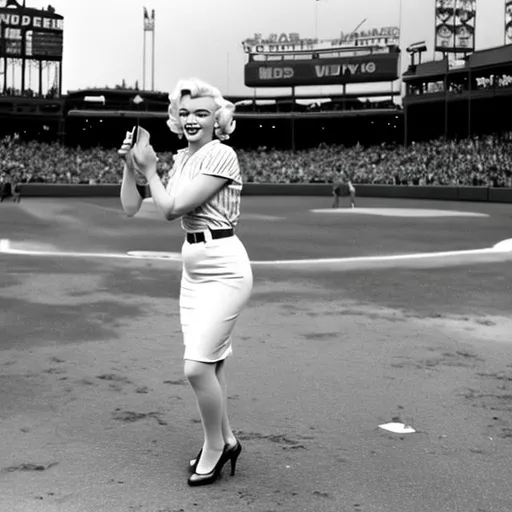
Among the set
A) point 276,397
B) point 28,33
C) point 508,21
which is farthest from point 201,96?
point 28,33

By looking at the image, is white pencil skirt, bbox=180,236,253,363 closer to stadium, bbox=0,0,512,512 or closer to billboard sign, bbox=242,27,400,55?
stadium, bbox=0,0,512,512

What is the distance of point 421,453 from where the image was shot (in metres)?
4.90

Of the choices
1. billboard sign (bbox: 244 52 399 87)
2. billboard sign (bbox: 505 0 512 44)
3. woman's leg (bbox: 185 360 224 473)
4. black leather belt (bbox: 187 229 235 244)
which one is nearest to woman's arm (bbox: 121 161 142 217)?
black leather belt (bbox: 187 229 235 244)

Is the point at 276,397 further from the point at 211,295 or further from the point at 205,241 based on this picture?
the point at 205,241

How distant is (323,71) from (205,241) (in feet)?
247

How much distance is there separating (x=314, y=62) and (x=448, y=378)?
241ft

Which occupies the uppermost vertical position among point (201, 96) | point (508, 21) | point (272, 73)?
point (508, 21)

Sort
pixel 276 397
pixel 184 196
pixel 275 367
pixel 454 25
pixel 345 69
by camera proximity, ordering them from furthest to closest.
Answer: pixel 345 69, pixel 454 25, pixel 275 367, pixel 276 397, pixel 184 196

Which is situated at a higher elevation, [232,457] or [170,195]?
[170,195]

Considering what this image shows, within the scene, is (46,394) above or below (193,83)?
below

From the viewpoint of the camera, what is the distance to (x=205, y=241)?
4.34 metres

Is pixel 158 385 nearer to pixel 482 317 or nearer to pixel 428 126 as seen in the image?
pixel 482 317

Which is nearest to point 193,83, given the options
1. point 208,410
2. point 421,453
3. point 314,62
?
point 208,410

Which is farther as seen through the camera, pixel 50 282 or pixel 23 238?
pixel 23 238
